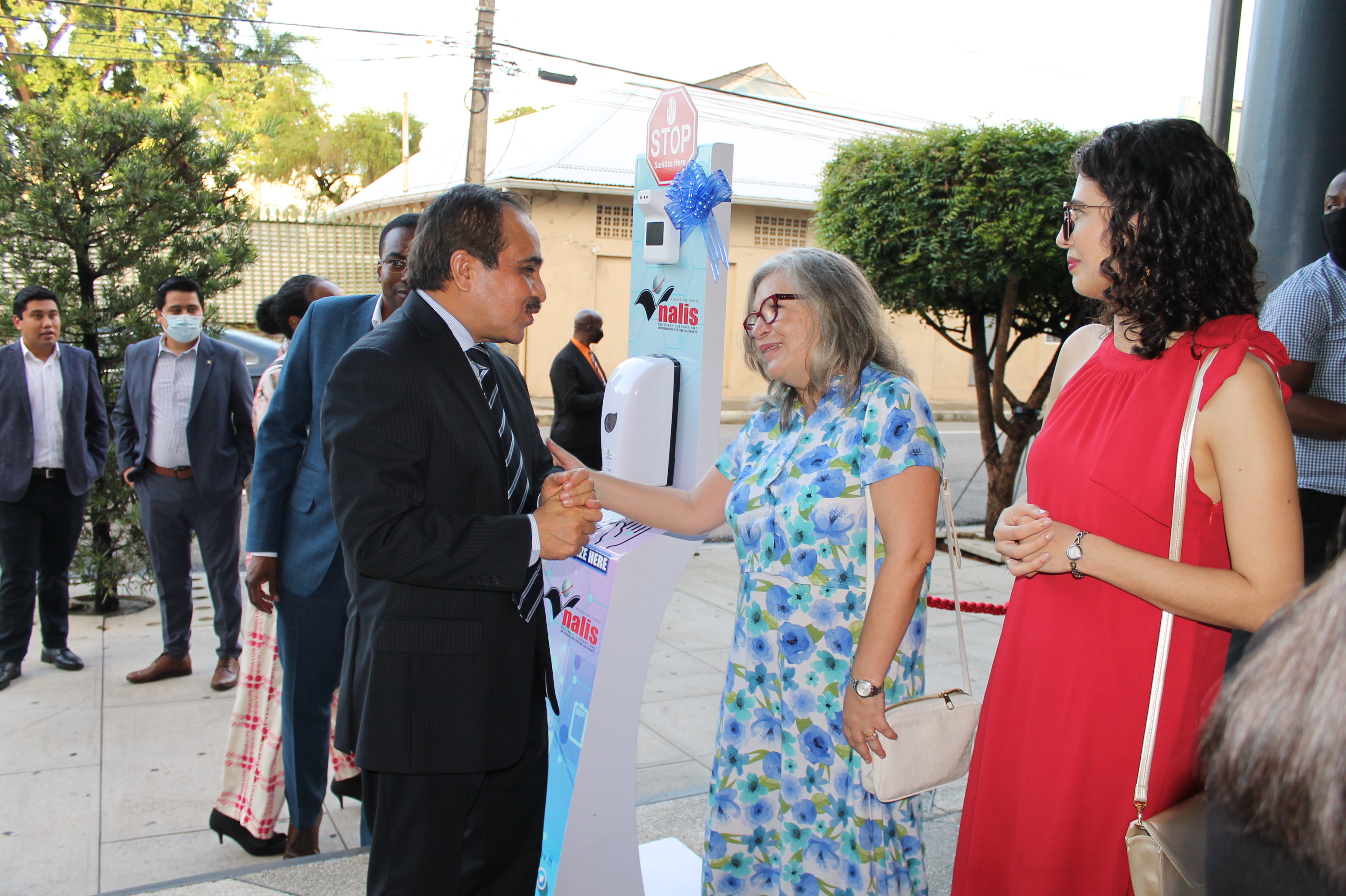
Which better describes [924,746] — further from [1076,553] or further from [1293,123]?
[1293,123]

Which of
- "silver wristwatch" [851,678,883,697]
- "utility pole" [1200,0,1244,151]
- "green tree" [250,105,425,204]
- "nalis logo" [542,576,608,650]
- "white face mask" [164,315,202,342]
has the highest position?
"green tree" [250,105,425,204]

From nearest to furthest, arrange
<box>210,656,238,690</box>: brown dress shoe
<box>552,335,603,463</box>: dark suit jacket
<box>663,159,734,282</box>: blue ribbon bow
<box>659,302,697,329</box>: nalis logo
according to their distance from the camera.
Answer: <box>663,159,734,282</box>: blue ribbon bow, <box>659,302,697,329</box>: nalis logo, <box>210,656,238,690</box>: brown dress shoe, <box>552,335,603,463</box>: dark suit jacket

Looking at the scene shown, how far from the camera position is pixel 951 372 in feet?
67.8

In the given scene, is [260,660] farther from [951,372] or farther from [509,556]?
[951,372]

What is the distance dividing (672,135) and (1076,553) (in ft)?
7.40

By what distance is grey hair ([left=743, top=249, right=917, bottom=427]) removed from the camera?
7.21 ft

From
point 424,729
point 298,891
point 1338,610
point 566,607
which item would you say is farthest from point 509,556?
point 298,891

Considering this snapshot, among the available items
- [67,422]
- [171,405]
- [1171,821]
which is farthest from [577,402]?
[1171,821]

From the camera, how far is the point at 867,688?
1999 mm

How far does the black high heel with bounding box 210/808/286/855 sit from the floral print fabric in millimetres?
1813

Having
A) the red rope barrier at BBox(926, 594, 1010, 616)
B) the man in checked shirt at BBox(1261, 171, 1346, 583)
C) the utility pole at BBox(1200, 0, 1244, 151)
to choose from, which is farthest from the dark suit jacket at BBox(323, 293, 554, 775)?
the utility pole at BBox(1200, 0, 1244, 151)

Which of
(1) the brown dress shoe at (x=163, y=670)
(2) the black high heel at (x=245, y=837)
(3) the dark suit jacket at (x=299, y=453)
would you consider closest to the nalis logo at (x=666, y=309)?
(3) the dark suit jacket at (x=299, y=453)

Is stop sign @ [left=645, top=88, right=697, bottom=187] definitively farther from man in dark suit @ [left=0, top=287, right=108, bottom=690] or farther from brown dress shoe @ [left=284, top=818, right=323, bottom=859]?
man in dark suit @ [left=0, top=287, right=108, bottom=690]

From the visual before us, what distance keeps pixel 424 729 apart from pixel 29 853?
2.26 m
